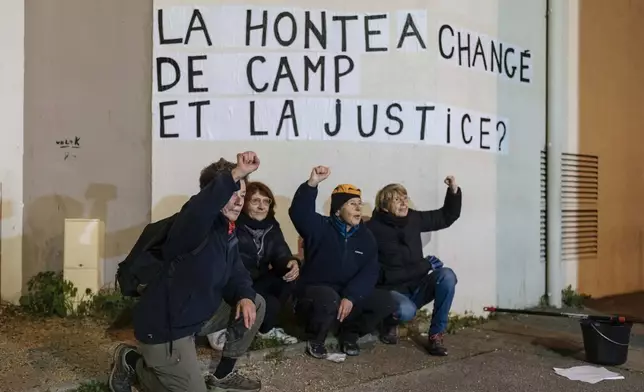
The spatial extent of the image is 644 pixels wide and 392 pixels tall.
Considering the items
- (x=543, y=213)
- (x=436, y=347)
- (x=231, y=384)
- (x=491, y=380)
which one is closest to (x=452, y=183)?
(x=436, y=347)

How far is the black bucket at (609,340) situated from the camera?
17.4 feet

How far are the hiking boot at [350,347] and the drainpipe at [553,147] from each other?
342 centimetres

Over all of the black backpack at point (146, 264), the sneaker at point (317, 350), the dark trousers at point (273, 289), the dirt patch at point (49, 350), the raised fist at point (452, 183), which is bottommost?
the sneaker at point (317, 350)

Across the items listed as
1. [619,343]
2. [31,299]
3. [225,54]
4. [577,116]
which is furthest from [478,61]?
[31,299]

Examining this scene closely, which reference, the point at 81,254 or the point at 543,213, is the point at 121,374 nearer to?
the point at 81,254

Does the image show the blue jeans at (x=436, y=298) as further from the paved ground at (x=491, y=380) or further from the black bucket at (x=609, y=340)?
the black bucket at (x=609, y=340)

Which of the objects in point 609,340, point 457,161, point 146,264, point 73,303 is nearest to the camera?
point 146,264

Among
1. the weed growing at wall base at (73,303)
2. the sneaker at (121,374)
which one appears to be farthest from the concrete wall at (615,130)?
the sneaker at (121,374)

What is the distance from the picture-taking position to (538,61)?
789 centimetres

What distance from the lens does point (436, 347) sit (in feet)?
18.2

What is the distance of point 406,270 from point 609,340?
1.74m

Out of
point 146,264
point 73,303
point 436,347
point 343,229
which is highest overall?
point 343,229

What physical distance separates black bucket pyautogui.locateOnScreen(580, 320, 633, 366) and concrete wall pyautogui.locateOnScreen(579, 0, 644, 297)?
3418 millimetres

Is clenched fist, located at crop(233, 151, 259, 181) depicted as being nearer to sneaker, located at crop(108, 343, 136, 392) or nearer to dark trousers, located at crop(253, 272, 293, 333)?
sneaker, located at crop(108, 343, 136, 392)
